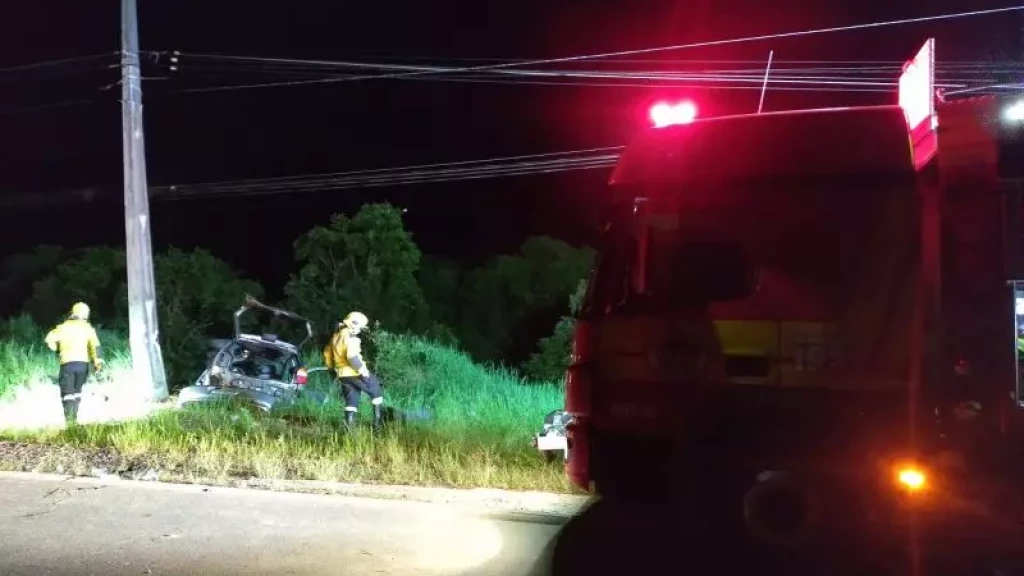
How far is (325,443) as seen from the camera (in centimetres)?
812

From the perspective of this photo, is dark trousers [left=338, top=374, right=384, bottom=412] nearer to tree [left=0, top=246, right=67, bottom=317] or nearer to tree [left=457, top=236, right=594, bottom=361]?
tree [left=457, top=236, right=594, bottom=361]

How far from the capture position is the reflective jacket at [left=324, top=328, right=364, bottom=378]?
963 centimetres

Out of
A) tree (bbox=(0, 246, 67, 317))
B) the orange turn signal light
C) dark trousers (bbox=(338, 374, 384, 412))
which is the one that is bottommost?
the orange turn signal light

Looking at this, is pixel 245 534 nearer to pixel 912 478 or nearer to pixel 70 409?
pixel 912 478

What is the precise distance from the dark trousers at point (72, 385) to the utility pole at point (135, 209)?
148cm

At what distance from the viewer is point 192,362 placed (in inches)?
677

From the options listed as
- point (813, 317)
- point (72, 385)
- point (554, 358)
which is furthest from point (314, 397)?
point (813, 317)

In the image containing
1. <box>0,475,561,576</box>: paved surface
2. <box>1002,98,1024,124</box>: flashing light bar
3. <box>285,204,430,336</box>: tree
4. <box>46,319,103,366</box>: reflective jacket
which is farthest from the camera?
<box>285,204,430,336</box>: tree

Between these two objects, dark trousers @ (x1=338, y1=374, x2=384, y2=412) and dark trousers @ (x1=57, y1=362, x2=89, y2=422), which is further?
dark trousers @ (x1=57, y1=362, x2=89, y2=422)

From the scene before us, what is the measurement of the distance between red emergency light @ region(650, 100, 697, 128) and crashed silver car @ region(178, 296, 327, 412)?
6.50 meters

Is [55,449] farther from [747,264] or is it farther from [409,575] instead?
[747,264]

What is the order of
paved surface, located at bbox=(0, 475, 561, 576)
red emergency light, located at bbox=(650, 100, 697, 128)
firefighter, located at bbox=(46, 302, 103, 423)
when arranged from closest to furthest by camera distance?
paved surface, located at bbox=(0, 475, 561, 576)
red emergency light, located at bbox=(650, 100, 697, 128)
firefighter, located at bbox=(46, 302, 103, 423)

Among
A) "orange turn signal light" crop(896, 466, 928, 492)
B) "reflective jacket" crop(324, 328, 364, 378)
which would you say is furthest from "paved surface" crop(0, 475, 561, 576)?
"reflective jacket" crop(324, 328, 364, 378)

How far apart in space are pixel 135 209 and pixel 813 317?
9.97m
